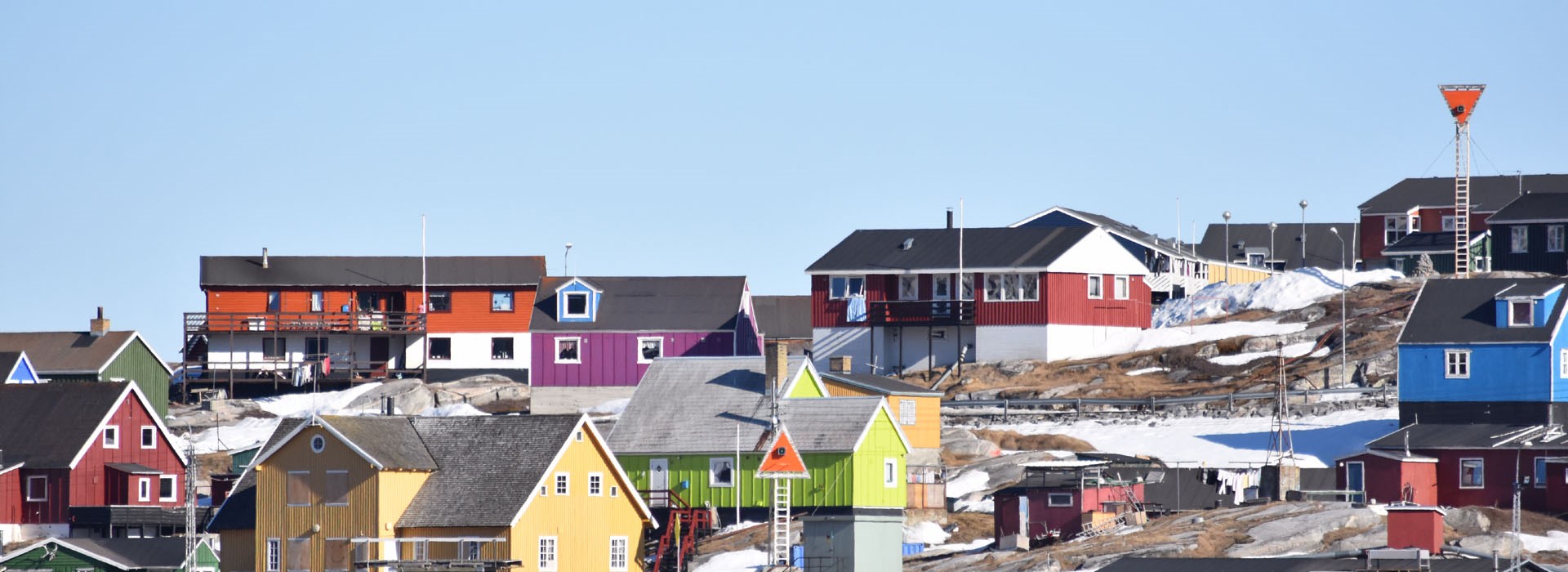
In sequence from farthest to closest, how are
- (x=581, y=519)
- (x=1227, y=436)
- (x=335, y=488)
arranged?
(x=1227, y=436), (x=581, y=519), (x=335, y=488)

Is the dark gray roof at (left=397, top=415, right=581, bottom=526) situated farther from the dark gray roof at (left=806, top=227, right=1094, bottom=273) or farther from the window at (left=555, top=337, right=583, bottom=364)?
the dark gray roof at (left=806, top=227, right=1094, bottom=273)

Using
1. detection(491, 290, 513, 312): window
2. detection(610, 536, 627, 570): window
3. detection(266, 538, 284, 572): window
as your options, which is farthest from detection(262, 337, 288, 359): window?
detection(610, 536, 627, 570): window

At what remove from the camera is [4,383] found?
81.5 m

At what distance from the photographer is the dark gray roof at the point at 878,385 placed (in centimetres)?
7850

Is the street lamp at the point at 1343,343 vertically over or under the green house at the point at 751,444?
over

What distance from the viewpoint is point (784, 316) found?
116 metres

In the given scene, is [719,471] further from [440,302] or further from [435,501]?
[440,302]

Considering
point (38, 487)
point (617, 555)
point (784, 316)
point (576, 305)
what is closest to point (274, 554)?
point (617, 555)

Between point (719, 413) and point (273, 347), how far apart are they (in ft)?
114

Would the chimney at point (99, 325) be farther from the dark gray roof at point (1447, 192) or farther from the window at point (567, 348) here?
the dark gray roof at point (1447, 192)

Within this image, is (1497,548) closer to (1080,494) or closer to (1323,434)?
(1080,494)

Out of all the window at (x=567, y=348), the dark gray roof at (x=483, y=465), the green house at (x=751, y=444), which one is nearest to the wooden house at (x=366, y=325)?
the window at (x=567, y=348)

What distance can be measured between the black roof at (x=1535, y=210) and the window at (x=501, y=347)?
39190mm

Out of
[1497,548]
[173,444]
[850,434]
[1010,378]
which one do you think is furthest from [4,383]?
[1497,548]
